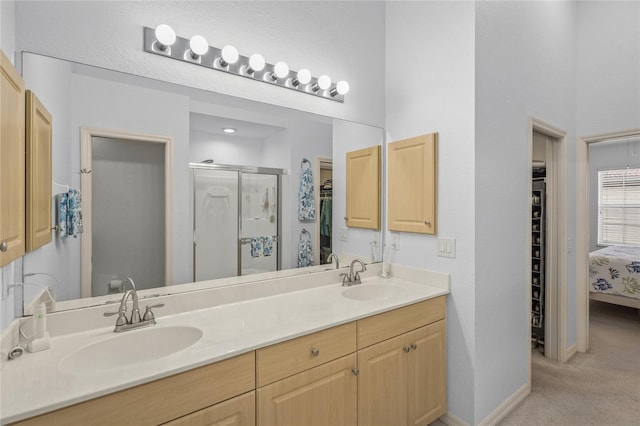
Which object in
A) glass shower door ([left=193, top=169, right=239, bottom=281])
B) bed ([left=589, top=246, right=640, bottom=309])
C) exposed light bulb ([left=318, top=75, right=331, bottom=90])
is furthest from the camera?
bed ([left=589, top=246, right=640, bottom=309])

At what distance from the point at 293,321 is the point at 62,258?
1.00 meters

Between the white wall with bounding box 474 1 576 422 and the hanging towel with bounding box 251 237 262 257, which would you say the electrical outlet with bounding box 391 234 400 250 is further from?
the hanging towel with bounding box 251 237 262 257

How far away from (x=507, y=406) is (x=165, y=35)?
2.91 meters

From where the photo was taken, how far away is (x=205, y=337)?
1.25 metres

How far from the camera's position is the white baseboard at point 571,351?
281 centimetres

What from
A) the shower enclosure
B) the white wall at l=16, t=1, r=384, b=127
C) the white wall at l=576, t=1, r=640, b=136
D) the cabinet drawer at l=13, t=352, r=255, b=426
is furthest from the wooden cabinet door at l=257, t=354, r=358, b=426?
the white wall at l=576, t=1, r=640, b=136

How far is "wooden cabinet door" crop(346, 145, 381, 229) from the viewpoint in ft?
7.53

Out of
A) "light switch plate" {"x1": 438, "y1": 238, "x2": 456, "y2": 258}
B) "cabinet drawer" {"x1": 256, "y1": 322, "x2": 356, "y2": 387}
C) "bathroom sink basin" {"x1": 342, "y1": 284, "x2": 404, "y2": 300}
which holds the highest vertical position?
"light switch plate" {"x1": 438, "y1": 238, "x2": 456, "y2": 258}

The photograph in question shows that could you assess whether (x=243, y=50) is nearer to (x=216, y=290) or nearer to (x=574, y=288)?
(x=216, y=290)

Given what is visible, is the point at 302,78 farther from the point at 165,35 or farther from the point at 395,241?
the point at 395,241

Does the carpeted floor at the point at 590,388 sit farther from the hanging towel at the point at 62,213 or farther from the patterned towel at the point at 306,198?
the hanging towel at the point at 62,213

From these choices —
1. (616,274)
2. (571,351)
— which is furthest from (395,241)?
(616,274)

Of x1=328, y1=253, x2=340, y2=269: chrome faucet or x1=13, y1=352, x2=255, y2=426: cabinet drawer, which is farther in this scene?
x1=328, y1=253, x2=340, y2=269: chrome faucet

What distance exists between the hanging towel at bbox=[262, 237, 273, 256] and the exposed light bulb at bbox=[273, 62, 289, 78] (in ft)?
3.15
